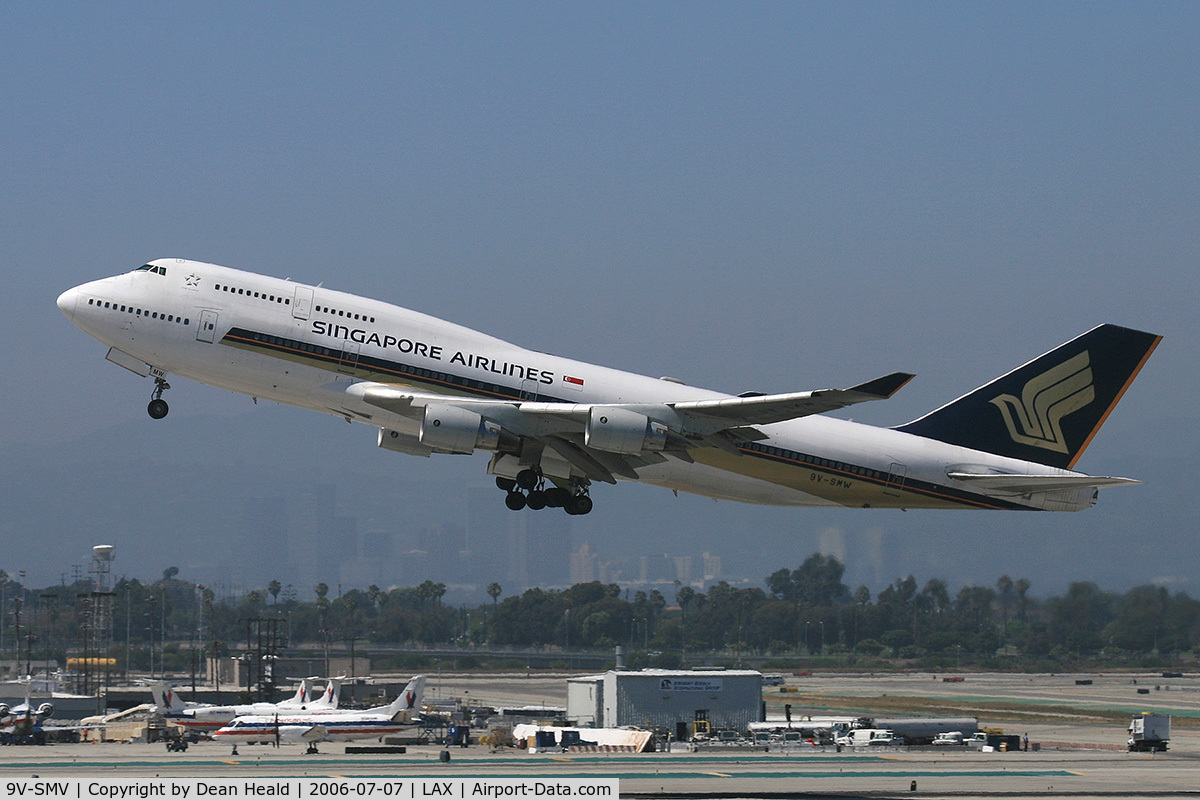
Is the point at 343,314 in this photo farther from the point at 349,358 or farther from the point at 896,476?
the point at 896,476

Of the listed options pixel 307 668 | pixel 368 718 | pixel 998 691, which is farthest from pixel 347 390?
pixel 307 668

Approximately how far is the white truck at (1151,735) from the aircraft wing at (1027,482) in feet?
90.3

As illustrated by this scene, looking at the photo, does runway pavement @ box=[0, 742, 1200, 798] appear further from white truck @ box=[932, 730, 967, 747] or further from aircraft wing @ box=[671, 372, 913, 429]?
aircraft wing @ box=[671, 372, 913, 429]

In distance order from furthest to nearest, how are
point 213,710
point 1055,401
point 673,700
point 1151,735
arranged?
point 213,710
point 673,700
point 1151,735
point 1055,401

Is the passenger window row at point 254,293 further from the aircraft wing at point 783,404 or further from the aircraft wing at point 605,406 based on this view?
the aircraft wing at point 783,404

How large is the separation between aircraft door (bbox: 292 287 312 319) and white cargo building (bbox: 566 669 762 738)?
40.6 metres

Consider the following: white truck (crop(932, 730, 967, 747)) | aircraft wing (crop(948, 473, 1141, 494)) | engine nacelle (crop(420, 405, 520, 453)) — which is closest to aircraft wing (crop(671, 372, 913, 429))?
engine nacelle (crop(420, 405, 520, 453))

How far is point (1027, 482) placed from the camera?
46125 mm

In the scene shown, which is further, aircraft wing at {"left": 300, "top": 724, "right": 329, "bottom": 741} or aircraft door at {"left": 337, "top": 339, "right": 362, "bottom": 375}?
aircraft wing at {"left": 300, "top": 724, "right": 329, "bottom": 741}

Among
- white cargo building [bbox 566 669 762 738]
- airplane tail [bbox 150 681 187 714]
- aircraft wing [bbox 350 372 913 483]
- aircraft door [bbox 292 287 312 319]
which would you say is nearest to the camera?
aircraft wing [bbox 350 372 913 483]

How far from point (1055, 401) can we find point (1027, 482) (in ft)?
14.5

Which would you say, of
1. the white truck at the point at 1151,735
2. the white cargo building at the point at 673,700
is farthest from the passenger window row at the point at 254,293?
the white truck at the point at 1151,735

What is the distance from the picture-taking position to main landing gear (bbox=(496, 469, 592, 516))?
46.2m

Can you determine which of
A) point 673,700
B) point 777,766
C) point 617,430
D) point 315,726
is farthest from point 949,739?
point 617,430
